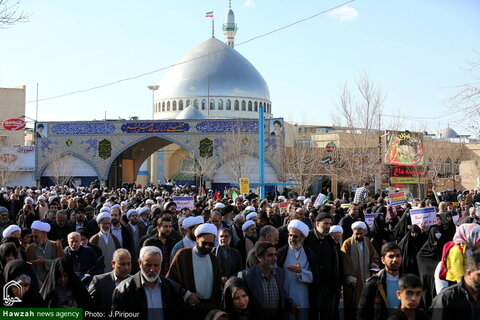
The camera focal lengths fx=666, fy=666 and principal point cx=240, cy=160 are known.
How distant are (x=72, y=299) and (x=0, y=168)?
35018 millimetres

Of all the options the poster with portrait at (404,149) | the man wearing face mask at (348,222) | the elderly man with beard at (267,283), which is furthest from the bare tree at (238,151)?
the elderly man with beard at (267,283)

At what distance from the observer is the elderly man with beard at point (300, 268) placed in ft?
18.3

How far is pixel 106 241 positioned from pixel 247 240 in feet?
4.99

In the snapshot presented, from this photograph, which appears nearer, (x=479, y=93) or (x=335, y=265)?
(x=335, y=265)

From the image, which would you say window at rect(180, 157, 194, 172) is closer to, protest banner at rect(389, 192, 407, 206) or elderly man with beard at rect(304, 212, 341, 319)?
protest banner at rect(389, 192, 407, 206)

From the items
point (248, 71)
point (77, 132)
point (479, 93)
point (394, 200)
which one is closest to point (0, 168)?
point (77, 132)

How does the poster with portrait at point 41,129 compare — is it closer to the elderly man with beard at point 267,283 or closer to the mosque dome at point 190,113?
the mosque dome at point 190,113

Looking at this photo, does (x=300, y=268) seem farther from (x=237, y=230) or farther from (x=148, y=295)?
(x=237, y=230)

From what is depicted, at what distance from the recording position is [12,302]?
4.21 m

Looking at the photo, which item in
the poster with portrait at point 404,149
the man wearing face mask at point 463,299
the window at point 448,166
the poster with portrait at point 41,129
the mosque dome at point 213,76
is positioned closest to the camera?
the man wearing face mask at point 463,299

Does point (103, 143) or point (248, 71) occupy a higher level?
point (248, 71)

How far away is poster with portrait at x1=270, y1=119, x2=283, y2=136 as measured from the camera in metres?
33.8

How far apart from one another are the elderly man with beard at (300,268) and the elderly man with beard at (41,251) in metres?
2.15

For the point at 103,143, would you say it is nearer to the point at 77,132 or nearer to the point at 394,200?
the point at 77,132
